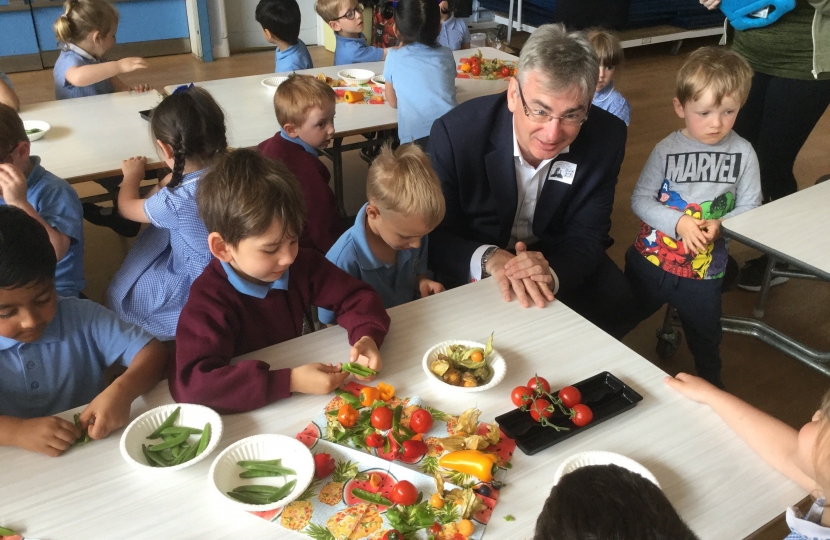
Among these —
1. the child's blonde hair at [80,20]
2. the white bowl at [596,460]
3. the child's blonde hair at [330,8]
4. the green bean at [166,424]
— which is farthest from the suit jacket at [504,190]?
the child's blonde hair at [330,8]

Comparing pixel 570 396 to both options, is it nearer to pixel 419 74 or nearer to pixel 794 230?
pixel 794 230

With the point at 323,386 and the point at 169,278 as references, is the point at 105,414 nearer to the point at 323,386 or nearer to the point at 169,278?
the point at 323,386

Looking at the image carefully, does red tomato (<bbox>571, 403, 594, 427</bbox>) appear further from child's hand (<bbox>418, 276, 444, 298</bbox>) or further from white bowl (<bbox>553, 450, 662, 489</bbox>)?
child's hand (<bbox>418, 276, 444, 298</bbox>)

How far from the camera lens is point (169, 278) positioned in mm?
2055

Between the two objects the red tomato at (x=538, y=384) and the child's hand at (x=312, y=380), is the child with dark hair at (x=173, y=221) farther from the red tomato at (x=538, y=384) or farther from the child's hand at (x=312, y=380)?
the red tomato at (x=538, y=384)

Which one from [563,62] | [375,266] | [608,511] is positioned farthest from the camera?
[375,266]

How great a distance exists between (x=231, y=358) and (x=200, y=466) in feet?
0.94

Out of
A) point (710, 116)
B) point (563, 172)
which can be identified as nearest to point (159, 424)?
point (563, 172)

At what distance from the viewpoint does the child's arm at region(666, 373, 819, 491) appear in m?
1.09

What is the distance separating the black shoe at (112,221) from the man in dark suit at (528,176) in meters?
1.93

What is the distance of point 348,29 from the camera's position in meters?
4.08

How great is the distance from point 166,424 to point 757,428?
3.61 feet

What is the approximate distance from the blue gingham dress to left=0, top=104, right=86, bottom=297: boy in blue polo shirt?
0.16 meters

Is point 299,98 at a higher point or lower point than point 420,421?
higher
